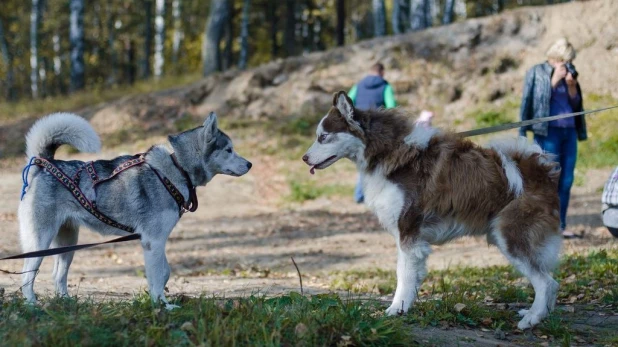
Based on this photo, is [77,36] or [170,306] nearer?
[170,306]

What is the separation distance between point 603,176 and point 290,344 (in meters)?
12.5

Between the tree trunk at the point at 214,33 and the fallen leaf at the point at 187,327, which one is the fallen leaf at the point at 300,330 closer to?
the fallen leaf at the point at 187,327

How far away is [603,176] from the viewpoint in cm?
1518

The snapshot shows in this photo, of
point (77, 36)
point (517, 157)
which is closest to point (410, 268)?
point (517, 157)

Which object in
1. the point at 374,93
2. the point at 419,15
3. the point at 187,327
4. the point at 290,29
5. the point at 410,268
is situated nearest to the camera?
the point at 187,327

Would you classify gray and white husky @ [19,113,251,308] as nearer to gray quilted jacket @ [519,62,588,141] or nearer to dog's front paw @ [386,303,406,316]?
dog's front paw @ [386,303,406,316]

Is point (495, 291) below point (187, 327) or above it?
below

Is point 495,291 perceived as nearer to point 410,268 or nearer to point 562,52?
point 410,268

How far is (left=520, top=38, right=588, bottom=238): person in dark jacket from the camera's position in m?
9.59

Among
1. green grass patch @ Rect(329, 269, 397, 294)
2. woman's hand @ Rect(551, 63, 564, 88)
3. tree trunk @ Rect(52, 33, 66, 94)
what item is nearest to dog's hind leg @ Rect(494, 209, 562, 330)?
green grass patch @ Rect(329, 269, 397, 294)

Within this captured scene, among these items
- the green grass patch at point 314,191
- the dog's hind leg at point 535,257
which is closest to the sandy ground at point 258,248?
the green grass patch at point 314,191

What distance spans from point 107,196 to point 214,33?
67.1ft

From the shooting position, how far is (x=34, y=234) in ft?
19.1

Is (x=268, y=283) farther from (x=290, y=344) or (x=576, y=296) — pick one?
(x=290, y=344)
